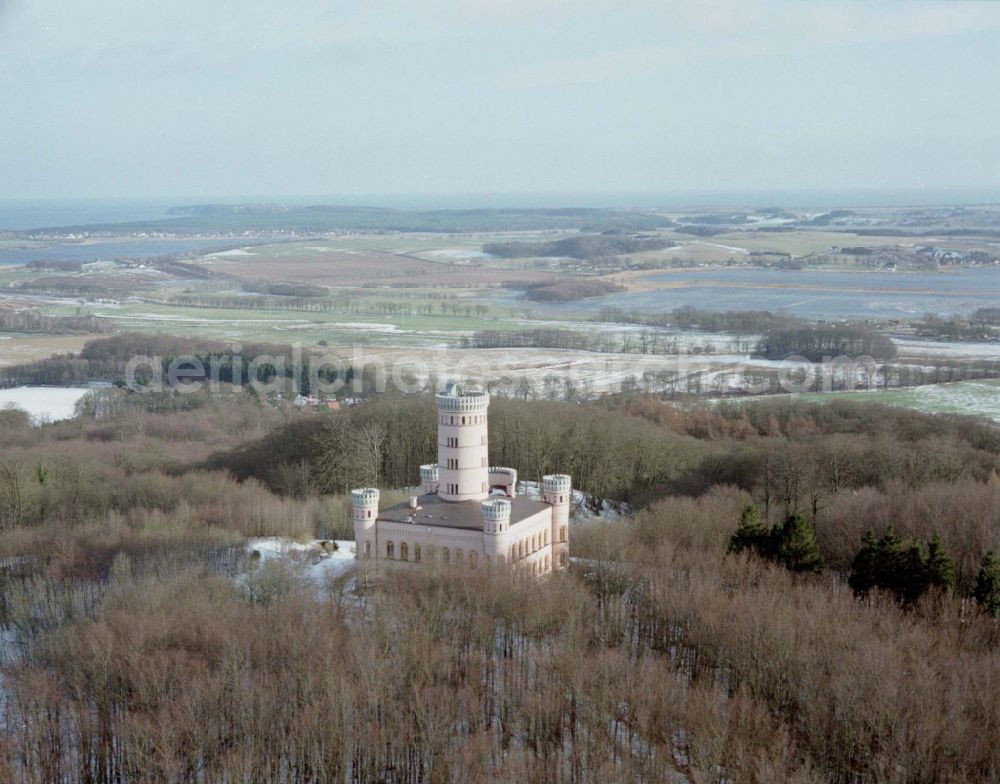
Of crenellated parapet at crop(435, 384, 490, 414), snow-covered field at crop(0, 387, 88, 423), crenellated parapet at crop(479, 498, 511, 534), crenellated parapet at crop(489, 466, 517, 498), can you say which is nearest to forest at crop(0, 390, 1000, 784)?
crenellated parapet at crop(479, 498, 511, 534)

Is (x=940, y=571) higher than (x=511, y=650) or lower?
higher

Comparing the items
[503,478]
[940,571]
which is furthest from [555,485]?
[940,571]

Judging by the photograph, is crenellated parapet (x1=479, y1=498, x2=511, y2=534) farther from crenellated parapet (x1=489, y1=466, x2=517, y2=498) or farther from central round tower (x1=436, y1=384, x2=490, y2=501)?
crenellated parapet (x1=489, y1=466, x2=517, y2=498)

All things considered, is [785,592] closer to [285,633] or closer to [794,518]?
[794,518]

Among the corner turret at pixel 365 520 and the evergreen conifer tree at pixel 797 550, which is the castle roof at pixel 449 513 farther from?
the evergreen conifer tree at pixel 797 550

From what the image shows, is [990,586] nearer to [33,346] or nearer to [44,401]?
[44,401]

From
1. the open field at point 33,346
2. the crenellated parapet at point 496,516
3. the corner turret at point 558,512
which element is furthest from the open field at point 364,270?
the crenellated parapet at point 496,516
